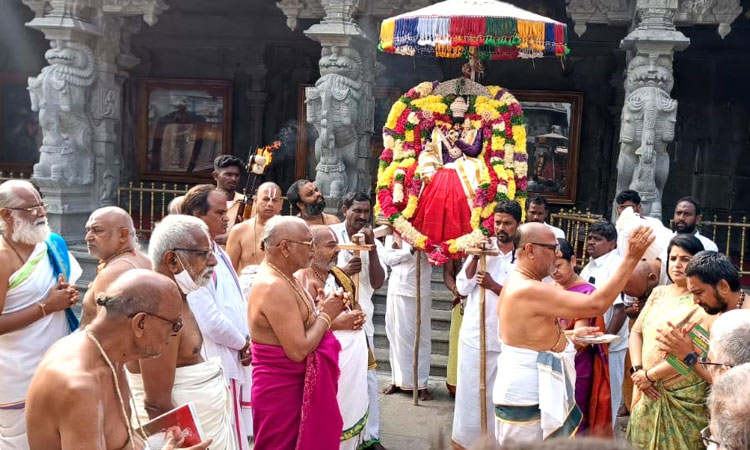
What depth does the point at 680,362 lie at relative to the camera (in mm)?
3666

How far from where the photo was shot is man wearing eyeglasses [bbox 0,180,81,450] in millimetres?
3932

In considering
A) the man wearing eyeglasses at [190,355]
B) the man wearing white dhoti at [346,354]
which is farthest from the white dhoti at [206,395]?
the man wearing white dhoti at [346,354]

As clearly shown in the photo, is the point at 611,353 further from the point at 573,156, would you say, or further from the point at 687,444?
the point at 573,156

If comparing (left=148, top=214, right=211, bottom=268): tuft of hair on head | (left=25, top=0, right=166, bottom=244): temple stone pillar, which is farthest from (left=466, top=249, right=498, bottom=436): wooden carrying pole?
(left=25, top=0, right=166, bottom=244): temple stone pillar

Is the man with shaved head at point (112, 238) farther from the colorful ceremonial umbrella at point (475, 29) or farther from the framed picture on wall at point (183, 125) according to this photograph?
the framed picture on wall at point (183, 125)

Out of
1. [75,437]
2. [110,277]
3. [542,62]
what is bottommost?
[75,437]

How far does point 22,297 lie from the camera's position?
3.96 metres

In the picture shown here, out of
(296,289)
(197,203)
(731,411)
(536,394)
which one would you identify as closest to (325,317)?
(296,289)

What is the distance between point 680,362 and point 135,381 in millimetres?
2555

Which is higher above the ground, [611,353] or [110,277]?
[110,277]

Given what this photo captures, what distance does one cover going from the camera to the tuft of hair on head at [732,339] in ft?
8.57

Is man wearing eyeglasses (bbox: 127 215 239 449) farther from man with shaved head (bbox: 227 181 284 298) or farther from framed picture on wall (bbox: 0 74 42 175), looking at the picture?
framed picture on wall (bbox: 0 74 42 175)

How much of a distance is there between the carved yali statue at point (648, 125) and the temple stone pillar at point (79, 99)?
574cm

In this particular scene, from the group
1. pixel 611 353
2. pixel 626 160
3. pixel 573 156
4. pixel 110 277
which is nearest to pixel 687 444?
pixel 611 353
